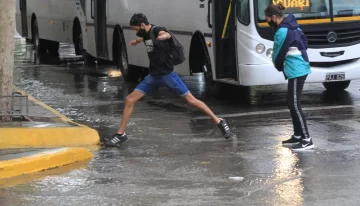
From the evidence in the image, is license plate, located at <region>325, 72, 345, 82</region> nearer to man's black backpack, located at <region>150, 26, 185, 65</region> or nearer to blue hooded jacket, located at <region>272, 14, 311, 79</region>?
blue hooded jacket, located at <region>272, 14, 311, 79</region>

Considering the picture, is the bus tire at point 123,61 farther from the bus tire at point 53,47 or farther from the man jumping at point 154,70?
the bus tire at point 53,47

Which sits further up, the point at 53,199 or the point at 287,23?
the point at 287,23

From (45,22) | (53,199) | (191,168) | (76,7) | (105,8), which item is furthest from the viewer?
(45,22)

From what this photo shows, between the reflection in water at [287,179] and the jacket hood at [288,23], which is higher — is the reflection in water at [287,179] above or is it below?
below

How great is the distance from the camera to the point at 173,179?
815 centimetres

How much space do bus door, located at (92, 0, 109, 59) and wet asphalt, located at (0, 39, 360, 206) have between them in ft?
14.1

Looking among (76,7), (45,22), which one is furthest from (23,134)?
(45,22)

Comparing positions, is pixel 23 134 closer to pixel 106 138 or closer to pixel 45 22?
pixel 106 138

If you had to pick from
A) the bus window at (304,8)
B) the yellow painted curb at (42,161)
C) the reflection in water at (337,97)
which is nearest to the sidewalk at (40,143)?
the yellow painted curb at (42,161)

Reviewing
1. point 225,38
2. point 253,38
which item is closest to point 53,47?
point 225,38

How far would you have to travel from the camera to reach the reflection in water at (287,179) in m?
7.24

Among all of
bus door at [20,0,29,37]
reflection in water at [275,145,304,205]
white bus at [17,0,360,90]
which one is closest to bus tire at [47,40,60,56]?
bus door at [20,0,29,37]

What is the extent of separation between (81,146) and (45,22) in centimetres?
1644

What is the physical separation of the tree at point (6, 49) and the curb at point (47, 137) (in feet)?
2.60
